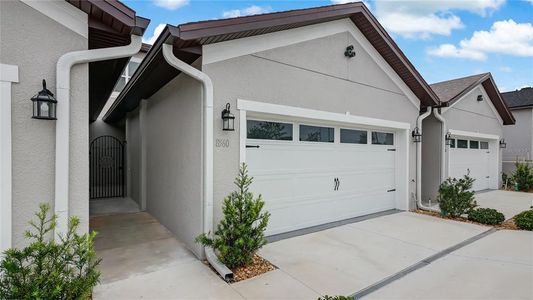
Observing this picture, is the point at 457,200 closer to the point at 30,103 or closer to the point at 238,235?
the point at 238,235

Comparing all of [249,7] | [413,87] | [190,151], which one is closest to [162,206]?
[190,151]

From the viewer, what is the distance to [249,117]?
5301 mm

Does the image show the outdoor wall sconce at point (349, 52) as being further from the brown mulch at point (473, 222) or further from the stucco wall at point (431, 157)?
the brown mulch at point (473, 222)

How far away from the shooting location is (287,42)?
18.2ft

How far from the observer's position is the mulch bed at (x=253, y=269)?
12.9 feet

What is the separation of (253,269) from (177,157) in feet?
9.14

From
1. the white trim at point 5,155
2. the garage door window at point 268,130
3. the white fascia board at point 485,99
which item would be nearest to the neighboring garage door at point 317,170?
the garage door window at point 268,130

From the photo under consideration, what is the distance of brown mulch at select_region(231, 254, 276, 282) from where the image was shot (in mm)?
3947

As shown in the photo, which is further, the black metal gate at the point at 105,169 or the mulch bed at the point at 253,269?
the black metal gate at the point at 105,169

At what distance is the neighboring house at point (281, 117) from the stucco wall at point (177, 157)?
0.08 ft

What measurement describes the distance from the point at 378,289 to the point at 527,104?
18178 millimetres

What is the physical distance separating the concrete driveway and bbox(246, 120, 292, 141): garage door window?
7031mm

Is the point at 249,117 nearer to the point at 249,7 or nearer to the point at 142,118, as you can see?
the point at 142,118

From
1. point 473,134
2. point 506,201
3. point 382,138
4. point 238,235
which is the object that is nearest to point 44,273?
point 238,235
